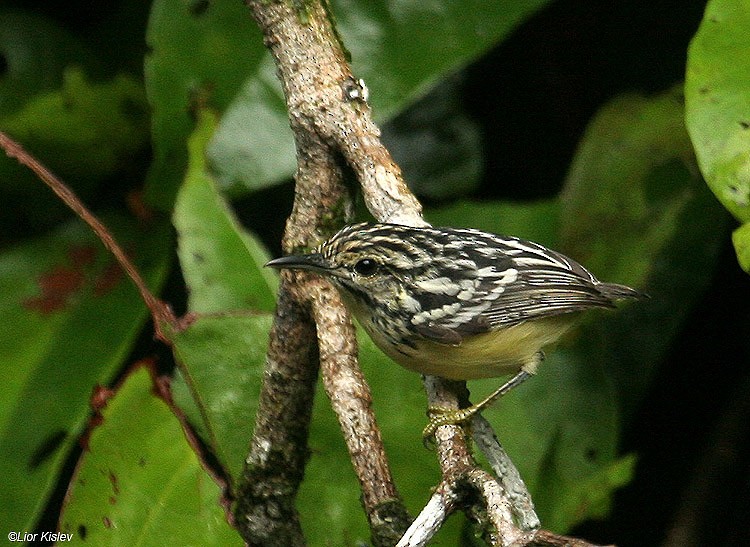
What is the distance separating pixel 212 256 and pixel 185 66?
0.85 m

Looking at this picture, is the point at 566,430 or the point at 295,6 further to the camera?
the point at 566,430

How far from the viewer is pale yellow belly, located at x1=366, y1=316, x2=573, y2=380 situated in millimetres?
3082

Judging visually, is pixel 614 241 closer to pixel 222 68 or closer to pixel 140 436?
pixel 222 68

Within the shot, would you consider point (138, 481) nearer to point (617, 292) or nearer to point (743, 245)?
point (617, 292)

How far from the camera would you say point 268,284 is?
11.8 feet

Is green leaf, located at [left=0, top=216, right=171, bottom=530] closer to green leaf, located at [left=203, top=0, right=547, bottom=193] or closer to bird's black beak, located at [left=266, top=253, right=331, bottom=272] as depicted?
green leaf, located at [left=203, top=0, right=547, bottom=193]

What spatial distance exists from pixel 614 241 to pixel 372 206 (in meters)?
1.34

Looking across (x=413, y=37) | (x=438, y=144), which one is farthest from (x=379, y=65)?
(x=438, y=144)

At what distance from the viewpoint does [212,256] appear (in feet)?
11.4

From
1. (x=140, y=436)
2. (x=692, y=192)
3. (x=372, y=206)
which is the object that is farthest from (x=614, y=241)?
(x=140, y=436)

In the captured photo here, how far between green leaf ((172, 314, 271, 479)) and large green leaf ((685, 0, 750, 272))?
1318 millimetres

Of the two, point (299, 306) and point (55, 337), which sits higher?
point (55, 337)

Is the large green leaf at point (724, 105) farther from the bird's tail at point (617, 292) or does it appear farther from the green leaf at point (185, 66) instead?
the green leaf at point (185, 66)

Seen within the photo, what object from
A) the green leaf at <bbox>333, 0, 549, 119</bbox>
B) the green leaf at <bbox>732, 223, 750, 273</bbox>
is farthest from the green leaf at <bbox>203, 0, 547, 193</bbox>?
the green leaf at <bbox>732, 223, 750, 273</bbox>
